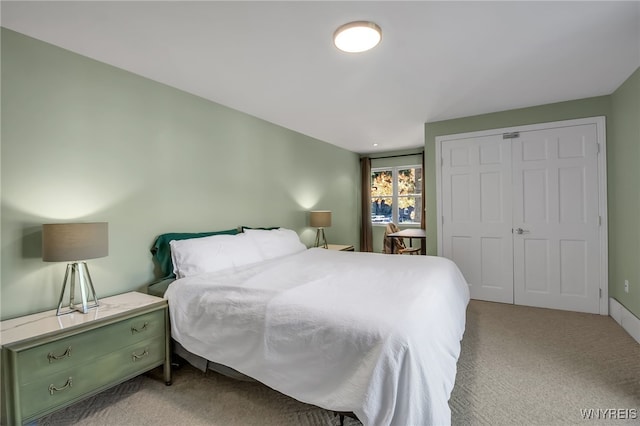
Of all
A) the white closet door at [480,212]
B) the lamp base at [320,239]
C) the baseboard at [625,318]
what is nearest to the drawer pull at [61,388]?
the lamp base at [320,239]

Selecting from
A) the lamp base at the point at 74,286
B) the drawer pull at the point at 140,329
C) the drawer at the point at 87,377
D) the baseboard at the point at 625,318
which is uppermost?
the lamp base at the point at 74,286

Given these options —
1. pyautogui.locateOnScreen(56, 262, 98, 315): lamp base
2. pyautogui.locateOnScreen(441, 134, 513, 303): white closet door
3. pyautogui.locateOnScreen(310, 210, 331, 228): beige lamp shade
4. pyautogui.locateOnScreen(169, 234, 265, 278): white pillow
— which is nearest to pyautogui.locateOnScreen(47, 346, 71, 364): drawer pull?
pyautogui.locateOnScreen(56, 262, 98, 315): lamp base

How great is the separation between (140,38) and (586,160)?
452 cm

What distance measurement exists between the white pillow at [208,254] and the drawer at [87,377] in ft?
1.93

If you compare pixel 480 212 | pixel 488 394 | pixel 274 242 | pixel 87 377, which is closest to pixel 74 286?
pixel 87 377

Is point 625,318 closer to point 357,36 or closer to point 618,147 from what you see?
point 618,147

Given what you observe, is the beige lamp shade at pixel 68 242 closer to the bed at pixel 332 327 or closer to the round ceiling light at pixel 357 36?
the bed at pixel 332 327

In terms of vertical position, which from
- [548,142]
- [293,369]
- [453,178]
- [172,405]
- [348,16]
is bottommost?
[172,405]

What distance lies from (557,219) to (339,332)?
3.45 m

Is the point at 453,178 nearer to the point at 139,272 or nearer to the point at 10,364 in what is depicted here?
the point at 139,272

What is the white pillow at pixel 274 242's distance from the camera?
10.5 ft

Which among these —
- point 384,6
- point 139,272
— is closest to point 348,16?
point 384,6

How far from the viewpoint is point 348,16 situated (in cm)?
183

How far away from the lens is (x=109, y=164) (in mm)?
2396
